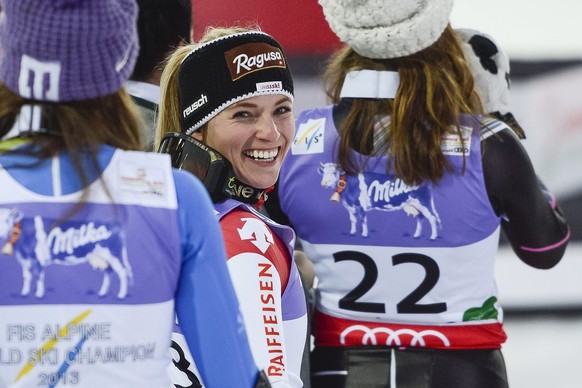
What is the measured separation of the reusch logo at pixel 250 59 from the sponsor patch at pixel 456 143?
20.2 inches

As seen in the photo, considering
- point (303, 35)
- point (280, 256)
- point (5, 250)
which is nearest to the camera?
point (5, 250)

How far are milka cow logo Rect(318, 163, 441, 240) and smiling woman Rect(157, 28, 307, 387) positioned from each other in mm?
346

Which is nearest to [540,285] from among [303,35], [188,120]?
[303,35]

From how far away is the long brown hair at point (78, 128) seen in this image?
1547mm

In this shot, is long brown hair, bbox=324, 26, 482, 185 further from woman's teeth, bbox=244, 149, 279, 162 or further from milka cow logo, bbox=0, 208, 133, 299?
milka cow logo, bbox=0, 208, 133, 299

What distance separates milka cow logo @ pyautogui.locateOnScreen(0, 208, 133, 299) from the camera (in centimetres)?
152

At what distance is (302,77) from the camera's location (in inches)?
180

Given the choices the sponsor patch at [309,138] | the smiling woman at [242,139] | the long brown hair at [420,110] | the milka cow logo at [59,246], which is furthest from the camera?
the sponsor patch at [309,138]

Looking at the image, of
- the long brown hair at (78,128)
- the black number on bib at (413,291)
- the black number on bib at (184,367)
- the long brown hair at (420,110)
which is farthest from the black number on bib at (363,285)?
the long brown hair at (78,128)

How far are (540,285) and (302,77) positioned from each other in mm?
1312

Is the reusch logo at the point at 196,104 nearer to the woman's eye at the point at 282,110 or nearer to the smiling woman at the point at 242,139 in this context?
the smiling woman at the point at 242,139

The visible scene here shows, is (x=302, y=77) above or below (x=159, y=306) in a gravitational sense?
below

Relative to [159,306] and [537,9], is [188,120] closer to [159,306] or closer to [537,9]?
[159,306]

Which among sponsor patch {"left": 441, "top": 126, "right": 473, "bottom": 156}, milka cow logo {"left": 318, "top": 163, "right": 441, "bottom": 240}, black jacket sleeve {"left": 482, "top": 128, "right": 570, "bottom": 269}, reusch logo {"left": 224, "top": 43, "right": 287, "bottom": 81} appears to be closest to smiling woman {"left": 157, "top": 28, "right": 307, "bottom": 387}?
reusch logo {"left": 224, "top": 43, "right": 287, "bottom": 81}
